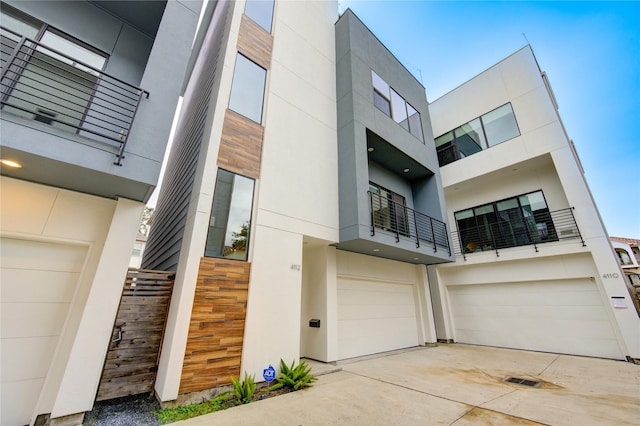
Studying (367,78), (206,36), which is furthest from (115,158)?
(206,36)

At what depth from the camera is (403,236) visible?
6.62m

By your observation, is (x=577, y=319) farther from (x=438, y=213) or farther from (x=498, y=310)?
(x=438, y=213)

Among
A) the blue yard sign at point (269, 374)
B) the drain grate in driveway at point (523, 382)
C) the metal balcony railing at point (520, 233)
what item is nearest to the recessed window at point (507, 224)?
the metal balcony railing at point (520, 233)

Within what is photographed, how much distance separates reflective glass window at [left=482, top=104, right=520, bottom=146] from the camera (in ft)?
29.6

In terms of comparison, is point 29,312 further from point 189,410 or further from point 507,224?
point 507,224

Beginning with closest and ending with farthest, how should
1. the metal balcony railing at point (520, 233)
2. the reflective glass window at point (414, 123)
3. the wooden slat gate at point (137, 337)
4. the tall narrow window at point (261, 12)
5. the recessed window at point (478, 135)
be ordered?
the wooden slat gate at point (137, 337)
the tall narrow window at point (261, 12)
the metal balcony railing at point (520, 233)
the reflective glass window at point (414, 123)
the recessed window at point (478, 135)

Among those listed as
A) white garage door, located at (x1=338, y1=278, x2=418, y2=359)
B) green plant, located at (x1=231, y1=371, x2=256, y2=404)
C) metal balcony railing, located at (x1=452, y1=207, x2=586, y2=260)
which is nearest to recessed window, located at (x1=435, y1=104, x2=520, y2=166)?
metal balcony railing, located at (x1=452, y1=207, x2=586, y2=260)

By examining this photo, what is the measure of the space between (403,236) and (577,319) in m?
5.89

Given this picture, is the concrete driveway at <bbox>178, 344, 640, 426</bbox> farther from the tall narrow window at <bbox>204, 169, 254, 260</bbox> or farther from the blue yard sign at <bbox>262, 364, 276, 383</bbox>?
the tall narrow window at <bbox>204, 169, 254, 260</bbox>

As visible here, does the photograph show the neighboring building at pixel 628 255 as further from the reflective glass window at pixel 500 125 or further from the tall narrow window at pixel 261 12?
the tall narrow window at pixel 261 12

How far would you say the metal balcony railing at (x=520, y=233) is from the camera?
25.0ft

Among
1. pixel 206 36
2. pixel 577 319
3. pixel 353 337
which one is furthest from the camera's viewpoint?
pixel 206 36

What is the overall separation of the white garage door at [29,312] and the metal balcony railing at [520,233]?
433 inches

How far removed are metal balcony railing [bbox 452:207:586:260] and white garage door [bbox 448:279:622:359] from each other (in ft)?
4.41
